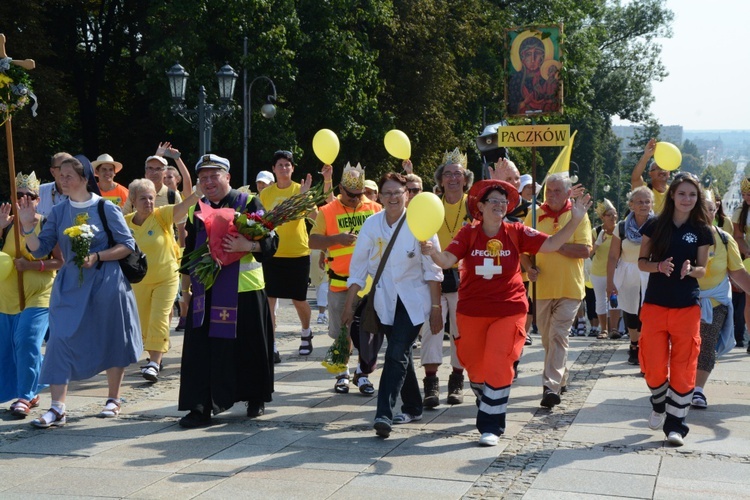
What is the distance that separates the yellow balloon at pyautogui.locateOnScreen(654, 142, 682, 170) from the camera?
9141mm

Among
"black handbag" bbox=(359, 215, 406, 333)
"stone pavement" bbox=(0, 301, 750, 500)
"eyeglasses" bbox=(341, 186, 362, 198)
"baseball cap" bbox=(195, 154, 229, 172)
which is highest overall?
"baseball cap" bbox=(195, 154, 229, 172)

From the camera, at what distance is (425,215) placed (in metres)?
7.07

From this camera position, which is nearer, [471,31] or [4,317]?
[4,317]

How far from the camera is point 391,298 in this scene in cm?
759

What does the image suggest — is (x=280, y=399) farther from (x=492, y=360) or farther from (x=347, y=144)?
(x=347, y=144)

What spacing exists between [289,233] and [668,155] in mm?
3912

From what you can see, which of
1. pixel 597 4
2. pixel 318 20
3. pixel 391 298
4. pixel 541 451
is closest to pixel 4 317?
pixel 391 298

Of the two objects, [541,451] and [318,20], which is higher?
[318,20]

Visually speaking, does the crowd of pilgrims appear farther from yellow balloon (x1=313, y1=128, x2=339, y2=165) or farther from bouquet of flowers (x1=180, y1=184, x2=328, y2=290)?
yellow balloon (x1=313, y1=128, x2=339, y2=165)

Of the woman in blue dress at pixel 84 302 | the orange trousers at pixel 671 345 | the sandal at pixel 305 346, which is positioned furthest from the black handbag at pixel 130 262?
the orange trousers at pixel 671 345

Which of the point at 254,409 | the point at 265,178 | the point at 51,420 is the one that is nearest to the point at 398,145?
the point at 254,409

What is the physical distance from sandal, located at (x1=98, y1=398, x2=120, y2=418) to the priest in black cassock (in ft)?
Answer: 2.08

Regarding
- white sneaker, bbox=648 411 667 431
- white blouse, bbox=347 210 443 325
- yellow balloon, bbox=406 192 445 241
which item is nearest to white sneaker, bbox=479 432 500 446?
white blouse, bbox=347 210 443 325

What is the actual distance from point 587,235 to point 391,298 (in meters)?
2.02
